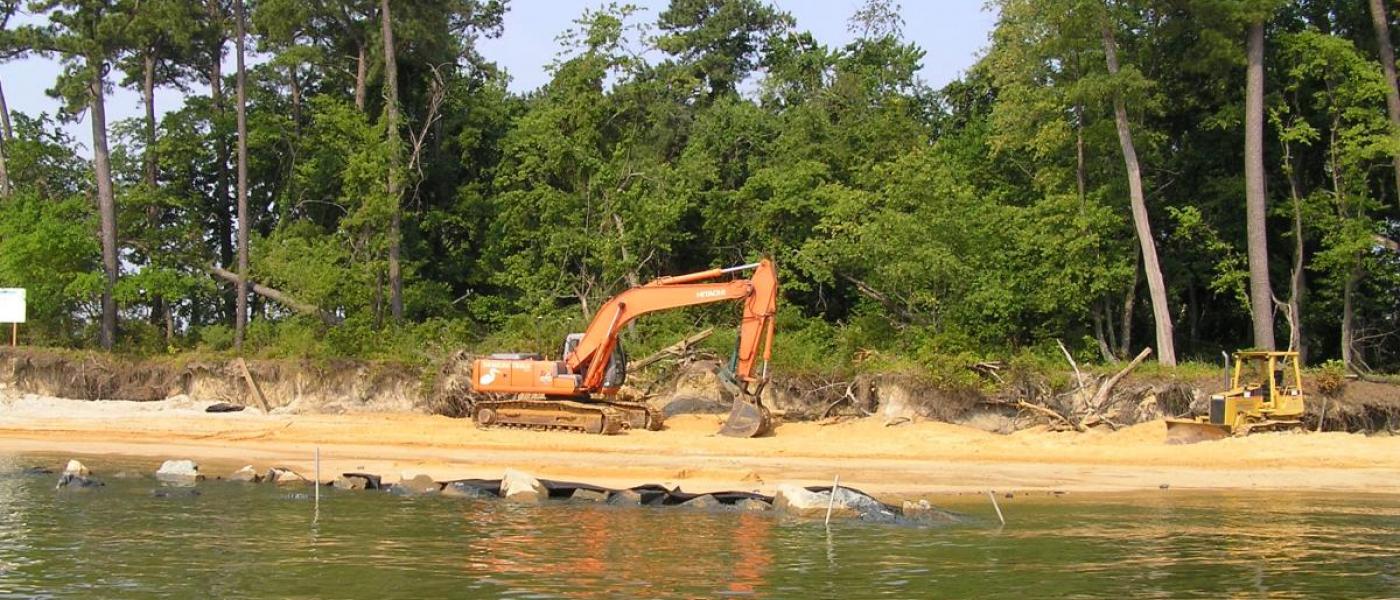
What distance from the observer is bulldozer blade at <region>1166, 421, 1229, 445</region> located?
2358 cm

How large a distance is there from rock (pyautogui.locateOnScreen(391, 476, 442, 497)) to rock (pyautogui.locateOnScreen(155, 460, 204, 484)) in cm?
340

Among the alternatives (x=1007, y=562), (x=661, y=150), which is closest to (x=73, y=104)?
(x=661, y=150)

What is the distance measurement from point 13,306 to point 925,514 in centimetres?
2585

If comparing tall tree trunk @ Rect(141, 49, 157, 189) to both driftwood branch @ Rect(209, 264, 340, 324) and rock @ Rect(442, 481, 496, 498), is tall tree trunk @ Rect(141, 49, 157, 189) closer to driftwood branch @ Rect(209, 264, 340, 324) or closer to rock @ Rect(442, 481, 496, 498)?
driftwood branch @ Rect(209, 264, 340, 324)

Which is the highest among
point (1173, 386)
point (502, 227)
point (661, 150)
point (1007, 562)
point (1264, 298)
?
point (661, 150)

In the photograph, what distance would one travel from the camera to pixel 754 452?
2339 cm

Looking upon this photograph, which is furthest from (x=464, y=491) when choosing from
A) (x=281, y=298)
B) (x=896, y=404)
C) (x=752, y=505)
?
(x=281, y=298)

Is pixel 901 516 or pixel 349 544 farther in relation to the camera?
pixel 901 516

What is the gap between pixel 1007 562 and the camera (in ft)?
44.1

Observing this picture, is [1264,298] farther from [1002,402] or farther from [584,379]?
[584,379]

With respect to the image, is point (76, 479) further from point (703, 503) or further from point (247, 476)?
point (703, 503)

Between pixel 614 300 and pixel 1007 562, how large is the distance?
1377 centimetres

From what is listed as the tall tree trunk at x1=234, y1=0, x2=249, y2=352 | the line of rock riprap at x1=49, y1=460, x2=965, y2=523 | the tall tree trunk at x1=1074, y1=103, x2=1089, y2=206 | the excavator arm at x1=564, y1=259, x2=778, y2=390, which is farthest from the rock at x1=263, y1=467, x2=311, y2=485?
the tall tree trunk at x1=1074, y1=103, x2=1089, y2=206

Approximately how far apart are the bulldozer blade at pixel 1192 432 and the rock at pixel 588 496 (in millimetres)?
11884
